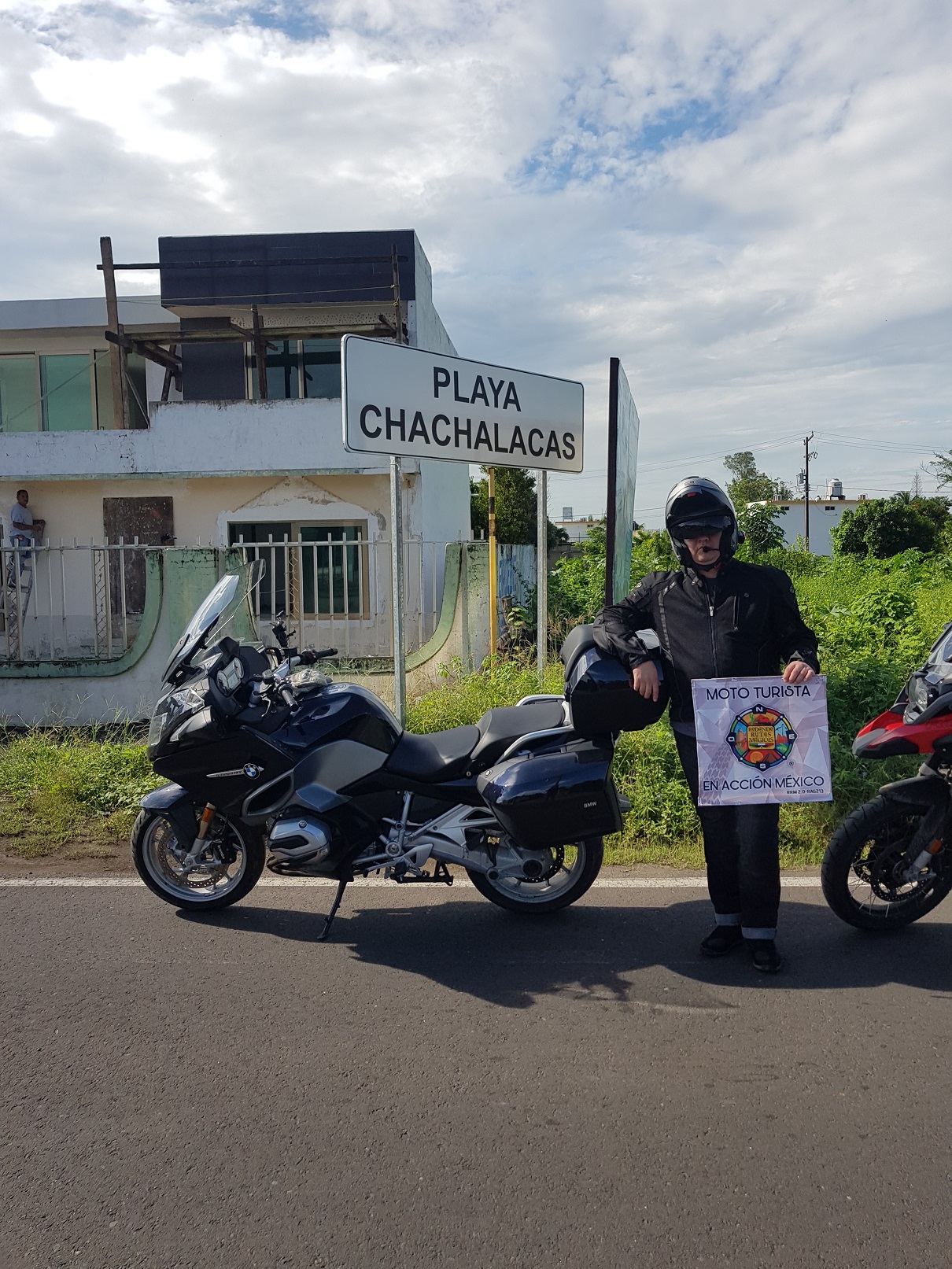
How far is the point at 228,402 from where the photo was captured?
1424 cm

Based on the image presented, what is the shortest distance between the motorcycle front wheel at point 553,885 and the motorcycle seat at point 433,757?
485 millimetres

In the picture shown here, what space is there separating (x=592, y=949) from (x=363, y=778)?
1.17 metres

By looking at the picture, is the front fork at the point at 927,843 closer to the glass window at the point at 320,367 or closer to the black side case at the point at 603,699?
the black side case at the point at 603,699

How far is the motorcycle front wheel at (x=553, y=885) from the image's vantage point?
14.1 feet

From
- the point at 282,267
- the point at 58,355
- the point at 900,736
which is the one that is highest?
the point at 282,267

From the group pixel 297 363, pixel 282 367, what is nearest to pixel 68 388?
pixel 282 367

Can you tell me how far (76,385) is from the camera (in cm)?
1709

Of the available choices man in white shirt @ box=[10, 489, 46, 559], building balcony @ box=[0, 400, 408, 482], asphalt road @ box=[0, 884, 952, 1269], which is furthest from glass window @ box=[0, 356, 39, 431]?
asphalt road @ box=[0, 884, 952, 1269]

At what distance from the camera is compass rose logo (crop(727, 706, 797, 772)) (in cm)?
379

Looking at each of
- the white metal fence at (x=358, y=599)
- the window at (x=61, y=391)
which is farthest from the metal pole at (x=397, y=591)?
the window at (x=61, y=391)

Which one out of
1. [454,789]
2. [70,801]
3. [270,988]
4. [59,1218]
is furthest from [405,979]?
[70,801]

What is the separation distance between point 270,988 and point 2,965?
3.77ft

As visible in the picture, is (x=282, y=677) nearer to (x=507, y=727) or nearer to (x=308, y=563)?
(x=507, y=727)

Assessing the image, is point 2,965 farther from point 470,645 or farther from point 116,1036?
point 470,645
